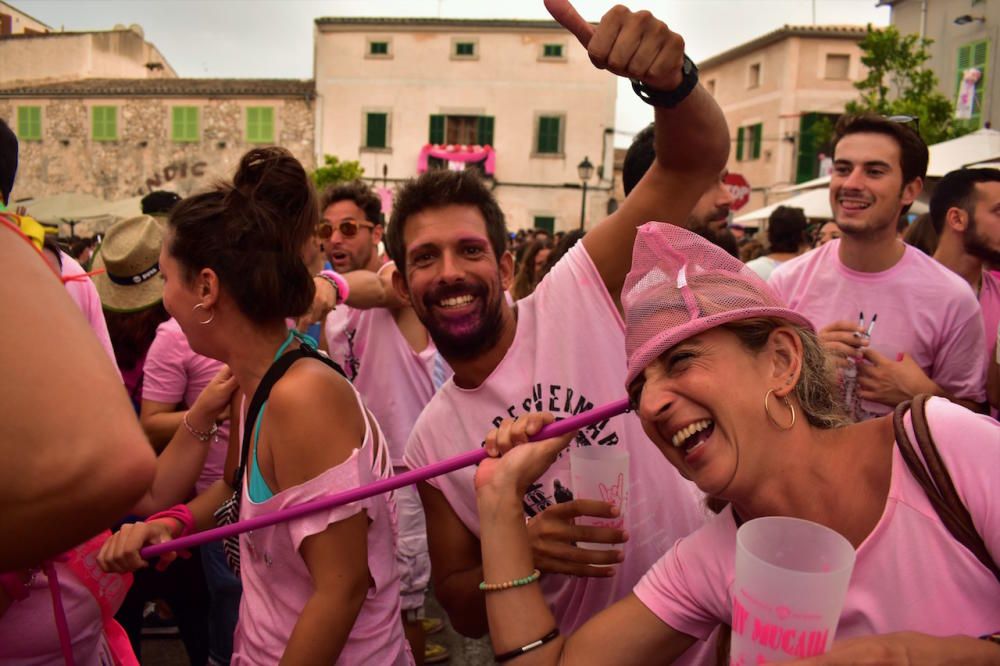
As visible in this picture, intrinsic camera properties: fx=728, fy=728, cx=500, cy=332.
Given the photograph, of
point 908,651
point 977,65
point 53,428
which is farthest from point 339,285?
point 977,65

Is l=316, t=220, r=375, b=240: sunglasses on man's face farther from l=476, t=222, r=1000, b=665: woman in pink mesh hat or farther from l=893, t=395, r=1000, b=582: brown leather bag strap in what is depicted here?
l=893, t=395, r=1000, b=582: brown leather bag strap

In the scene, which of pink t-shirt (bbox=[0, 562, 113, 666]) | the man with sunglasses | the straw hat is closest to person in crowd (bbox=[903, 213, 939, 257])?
the man with sunglasses

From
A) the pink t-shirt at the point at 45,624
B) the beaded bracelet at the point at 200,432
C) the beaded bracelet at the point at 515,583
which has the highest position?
the beaded bracelet at the point at 200,432

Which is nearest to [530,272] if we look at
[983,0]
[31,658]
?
[31,658]

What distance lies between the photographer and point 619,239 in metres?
2.22

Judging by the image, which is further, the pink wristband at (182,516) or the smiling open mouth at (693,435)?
the pink wristband at (182,516)

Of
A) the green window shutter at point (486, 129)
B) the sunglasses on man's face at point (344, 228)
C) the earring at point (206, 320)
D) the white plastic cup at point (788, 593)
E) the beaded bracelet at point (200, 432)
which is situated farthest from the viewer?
the green window shutter at point (486, 129)

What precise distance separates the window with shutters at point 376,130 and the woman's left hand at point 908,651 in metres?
32.4

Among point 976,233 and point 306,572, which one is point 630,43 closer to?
point 306,572

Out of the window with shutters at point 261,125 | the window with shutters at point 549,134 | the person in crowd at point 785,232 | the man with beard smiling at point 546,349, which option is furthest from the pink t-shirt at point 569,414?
the window with shutters at point 261,125

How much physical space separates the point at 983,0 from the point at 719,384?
22409 millimetres

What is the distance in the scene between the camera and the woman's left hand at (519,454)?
1736 mm

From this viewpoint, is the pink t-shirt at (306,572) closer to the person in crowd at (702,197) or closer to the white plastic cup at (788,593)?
the white plastic cup at (788,593)

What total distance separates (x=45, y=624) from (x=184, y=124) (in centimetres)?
3369
